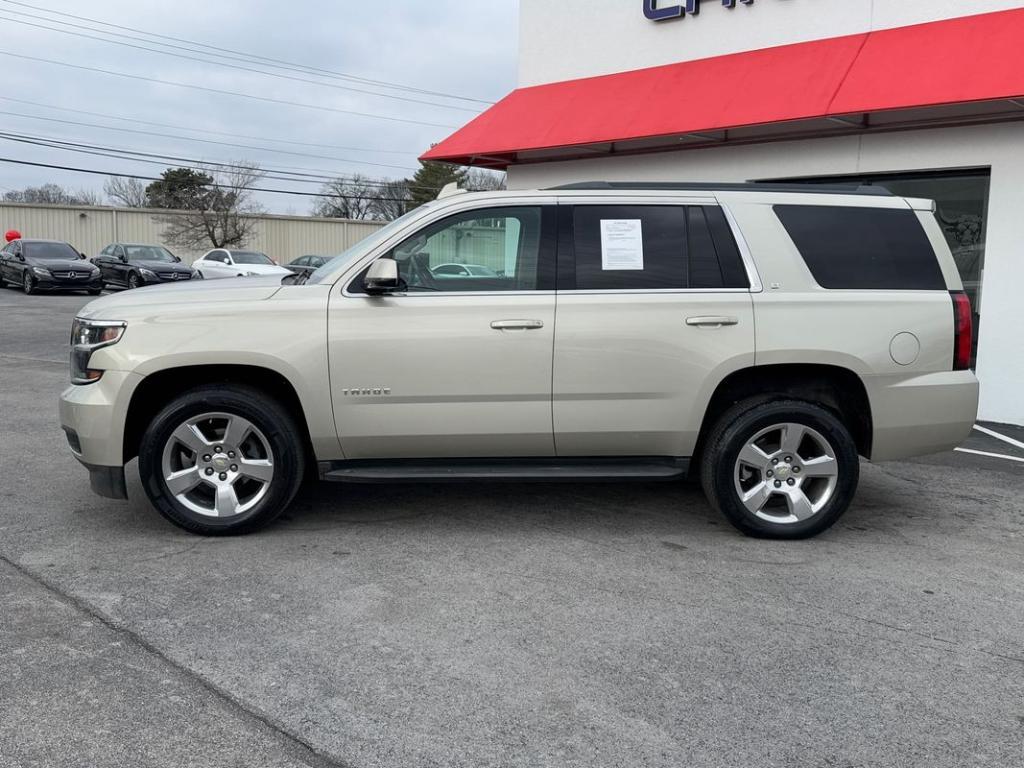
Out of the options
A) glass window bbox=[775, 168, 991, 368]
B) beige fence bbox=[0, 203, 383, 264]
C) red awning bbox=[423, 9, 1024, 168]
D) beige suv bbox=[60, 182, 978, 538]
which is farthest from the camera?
beige fence bbox=[0, 203, 383, 264]

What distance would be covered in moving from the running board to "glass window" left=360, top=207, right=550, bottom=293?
38.9 inches

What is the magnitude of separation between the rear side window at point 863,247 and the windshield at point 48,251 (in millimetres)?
26912

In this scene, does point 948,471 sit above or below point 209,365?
below

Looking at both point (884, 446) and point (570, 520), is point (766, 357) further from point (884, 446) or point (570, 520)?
point (570, 520)

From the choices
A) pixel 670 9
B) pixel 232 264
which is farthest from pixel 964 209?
pixel 232 264

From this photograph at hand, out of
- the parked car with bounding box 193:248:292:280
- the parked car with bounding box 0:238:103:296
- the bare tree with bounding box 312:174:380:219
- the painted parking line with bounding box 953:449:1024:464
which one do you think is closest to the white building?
the painted parking line with bounding box 953:449:1024:464

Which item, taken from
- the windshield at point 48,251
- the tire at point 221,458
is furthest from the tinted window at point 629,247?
the windshield at point 48,251

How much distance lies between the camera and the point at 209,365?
5129 millimetres

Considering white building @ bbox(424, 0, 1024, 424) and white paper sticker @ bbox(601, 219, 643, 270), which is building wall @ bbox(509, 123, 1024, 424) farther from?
white paper sticker @ bbox(601, 219, 643, 270)

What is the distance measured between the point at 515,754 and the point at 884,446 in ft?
10.9

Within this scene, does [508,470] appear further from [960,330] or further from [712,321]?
[960,330]

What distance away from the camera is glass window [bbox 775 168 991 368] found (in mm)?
9891

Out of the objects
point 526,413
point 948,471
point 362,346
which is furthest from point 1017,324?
point 362,346

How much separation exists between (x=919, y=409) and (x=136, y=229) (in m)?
45.7
